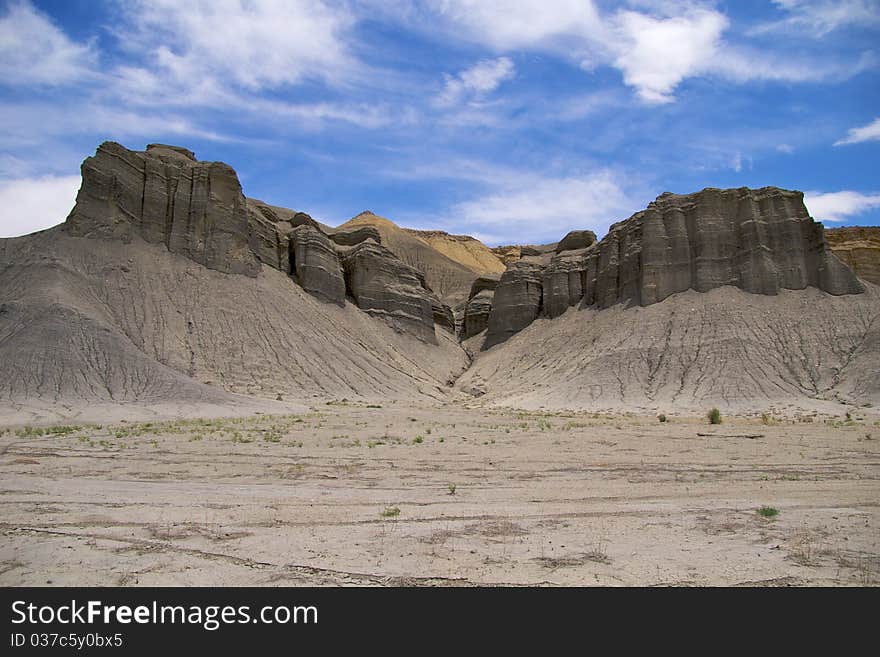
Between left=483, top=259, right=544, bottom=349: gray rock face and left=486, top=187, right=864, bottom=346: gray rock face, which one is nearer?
left=486, top=187, right=864, bottom=346: gray rock face

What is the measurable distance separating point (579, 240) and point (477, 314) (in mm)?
16958

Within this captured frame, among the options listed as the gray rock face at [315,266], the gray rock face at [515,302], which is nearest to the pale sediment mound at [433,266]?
the gray rock face at [515,302]

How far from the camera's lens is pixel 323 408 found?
40844 mm

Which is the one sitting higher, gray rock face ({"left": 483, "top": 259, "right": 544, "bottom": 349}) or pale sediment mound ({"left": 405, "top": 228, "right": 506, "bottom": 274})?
pale sediment mound ({"left": 405, "top": 228, "right": 506, "bottom": 274})

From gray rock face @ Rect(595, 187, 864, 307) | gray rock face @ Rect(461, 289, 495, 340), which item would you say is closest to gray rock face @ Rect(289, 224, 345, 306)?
gray rock face @ Rect(461, 289, 495, 340)

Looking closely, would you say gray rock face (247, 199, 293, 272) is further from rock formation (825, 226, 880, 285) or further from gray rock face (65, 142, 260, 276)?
rock formation (825, 226, 880, 285)

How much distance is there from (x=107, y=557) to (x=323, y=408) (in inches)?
1326

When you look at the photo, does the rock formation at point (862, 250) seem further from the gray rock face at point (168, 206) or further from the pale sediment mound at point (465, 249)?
the pale sediment mound at point (465, 249)

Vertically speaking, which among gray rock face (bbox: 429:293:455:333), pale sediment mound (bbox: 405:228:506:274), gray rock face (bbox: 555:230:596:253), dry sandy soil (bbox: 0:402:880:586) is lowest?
dry sandy soil (bbox: 0:402:880:586)

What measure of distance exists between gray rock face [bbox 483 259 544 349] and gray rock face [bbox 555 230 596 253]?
181 inches

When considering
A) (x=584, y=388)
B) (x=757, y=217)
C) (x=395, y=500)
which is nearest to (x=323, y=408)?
(x=584, y=388)

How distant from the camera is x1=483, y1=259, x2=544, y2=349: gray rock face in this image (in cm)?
7450

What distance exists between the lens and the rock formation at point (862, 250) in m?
64.4

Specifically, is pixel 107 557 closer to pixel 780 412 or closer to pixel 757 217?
pixel 780 412
